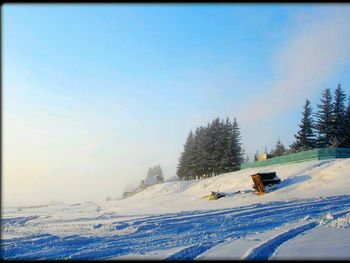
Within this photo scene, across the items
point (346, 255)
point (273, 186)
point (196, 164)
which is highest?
point (196, 164)

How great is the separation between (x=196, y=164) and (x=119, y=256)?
188 ft

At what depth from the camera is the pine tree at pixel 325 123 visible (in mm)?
54591

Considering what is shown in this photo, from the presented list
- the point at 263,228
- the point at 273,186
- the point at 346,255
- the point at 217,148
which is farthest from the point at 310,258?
the point at 217,148

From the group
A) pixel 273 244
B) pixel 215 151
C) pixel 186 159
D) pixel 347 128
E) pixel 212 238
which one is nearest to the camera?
pixel 273 244

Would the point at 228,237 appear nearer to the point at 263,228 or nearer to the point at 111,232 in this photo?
the point at 263,228

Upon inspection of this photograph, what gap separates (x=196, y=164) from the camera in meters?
67.1

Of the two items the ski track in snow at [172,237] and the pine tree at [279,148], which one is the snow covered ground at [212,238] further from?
the pine tree at [279,148]

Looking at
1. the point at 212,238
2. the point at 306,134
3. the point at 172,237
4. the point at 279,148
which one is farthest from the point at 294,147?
the point at 212,238

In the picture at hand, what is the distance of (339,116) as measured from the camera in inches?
2165

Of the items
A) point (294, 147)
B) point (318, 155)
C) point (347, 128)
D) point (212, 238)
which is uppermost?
point (347, 128)

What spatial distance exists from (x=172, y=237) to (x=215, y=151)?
173 ft

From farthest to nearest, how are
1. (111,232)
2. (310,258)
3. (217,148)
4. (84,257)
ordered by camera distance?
1. (217,148)
2. (111,232)
3. (84,257)
4. (310,258)

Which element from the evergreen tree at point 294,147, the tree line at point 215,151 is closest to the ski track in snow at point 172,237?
the evergreen tree at point 294,147

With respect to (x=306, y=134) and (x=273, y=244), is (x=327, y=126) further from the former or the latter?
(x=273, y=244)
